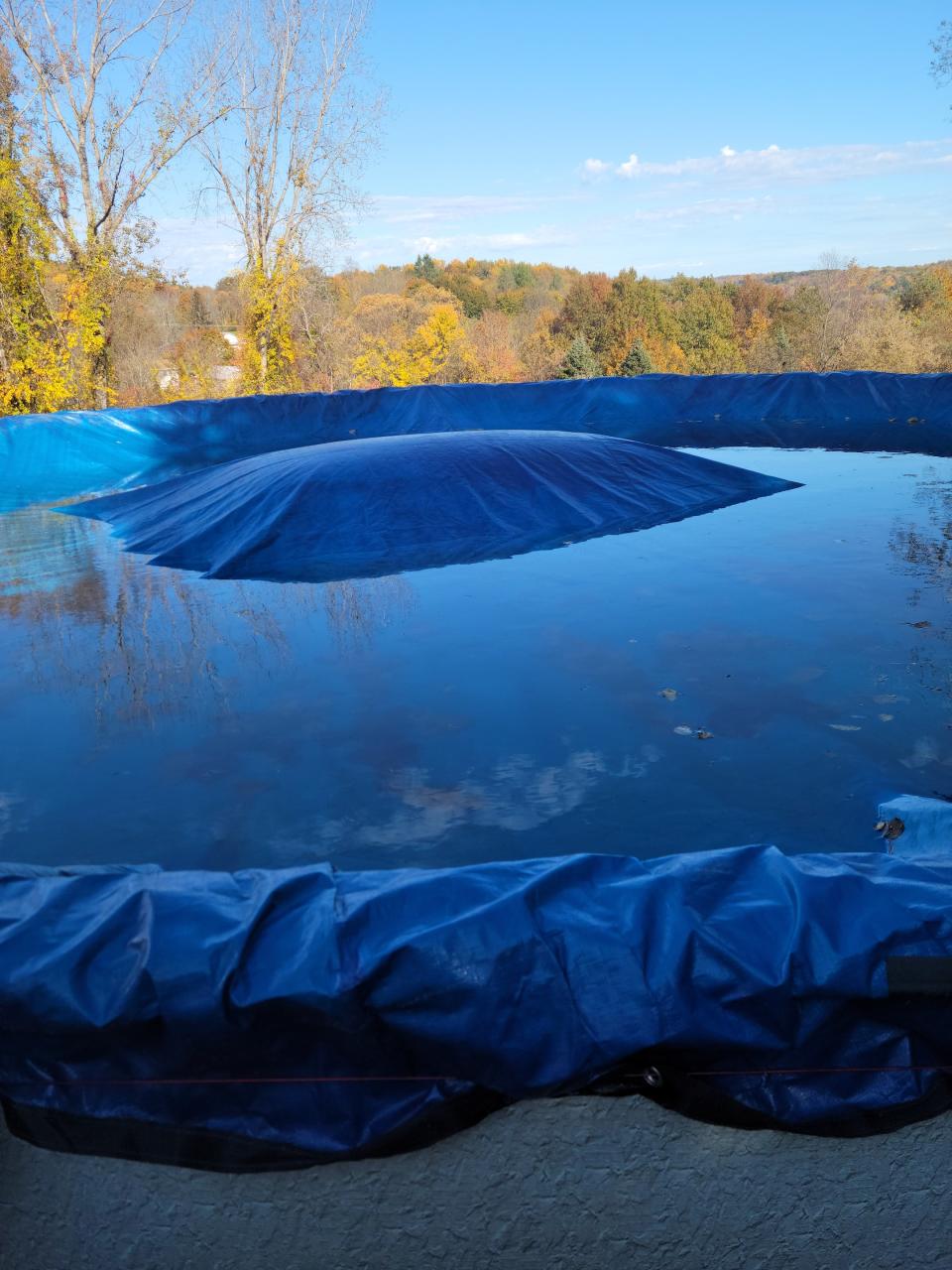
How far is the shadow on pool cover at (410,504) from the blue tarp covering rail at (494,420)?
6.83 feet

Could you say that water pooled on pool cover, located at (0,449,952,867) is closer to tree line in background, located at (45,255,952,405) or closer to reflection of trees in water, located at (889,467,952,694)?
reflection of trees in water, located at (889,467,952,694)

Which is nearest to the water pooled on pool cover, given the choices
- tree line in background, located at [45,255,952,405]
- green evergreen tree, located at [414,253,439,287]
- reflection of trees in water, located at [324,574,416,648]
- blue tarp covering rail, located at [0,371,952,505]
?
reflection of trees in water, located at [324,574,416,648]

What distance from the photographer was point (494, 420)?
26.4 feet

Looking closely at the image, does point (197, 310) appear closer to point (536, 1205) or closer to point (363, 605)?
point (363, 605)

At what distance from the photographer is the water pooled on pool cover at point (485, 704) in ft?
6.35

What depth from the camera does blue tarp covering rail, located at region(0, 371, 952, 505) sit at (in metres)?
6.75

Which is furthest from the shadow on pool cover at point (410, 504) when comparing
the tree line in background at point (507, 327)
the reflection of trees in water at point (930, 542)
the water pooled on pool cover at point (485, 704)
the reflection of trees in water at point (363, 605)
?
the tree line in background at point (507, 327)

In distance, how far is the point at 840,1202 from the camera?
1108 mm

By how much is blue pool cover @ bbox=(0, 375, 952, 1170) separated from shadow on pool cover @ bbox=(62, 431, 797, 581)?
2.86 metres

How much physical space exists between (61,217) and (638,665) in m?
9.09

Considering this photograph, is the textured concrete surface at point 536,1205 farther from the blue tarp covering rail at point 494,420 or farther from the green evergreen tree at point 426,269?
the green evergreen tree at point 426,269

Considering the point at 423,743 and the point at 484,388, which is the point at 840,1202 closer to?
the point at 423,743

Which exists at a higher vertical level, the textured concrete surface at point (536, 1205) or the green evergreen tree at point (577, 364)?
the green evergreen tree at point (577, 364)

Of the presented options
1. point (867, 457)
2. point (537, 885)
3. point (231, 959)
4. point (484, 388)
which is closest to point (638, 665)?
point (537, 885)
